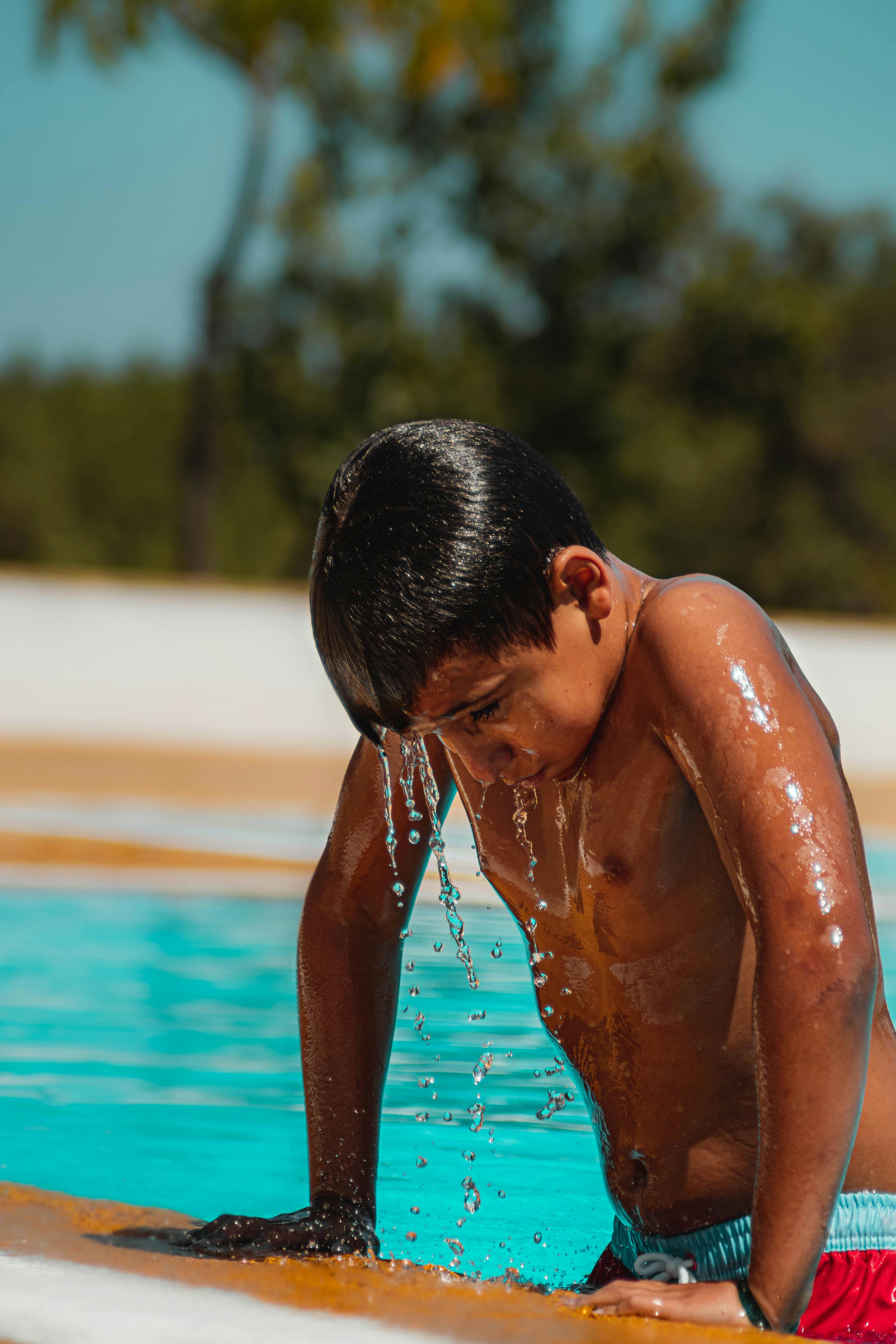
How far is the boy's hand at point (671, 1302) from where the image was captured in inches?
59.0

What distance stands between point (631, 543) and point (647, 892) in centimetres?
2808

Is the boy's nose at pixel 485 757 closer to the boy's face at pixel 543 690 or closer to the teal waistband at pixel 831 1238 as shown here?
the boy's face at pixel 543 690

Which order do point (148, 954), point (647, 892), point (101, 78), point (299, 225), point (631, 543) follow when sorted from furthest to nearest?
point (631, 543) → point (299, 225) → point (101, 78) → point (148, 954) → point (647, 892)

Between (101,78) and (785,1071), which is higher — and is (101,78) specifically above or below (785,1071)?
below

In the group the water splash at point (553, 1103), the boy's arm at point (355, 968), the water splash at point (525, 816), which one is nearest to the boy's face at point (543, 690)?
the water splash at point (525, 816)

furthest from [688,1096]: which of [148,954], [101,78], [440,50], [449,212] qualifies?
[449,212]

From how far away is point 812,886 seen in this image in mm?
1479

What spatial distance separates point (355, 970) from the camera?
2.07m

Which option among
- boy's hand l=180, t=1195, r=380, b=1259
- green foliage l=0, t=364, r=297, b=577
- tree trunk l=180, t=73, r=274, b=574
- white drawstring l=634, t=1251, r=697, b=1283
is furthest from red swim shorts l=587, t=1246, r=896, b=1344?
green foliage l=0, t=364, r=297, b=577

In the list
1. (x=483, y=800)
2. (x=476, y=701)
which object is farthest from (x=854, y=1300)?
(x=476, y=701)

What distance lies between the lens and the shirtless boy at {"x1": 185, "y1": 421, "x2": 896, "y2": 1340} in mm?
1484

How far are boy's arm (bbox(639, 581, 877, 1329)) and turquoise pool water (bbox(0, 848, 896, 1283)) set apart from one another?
988 mm

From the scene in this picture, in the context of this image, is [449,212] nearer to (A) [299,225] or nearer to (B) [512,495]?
(A) [299,225]

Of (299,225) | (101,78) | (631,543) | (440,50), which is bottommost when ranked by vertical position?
(631,543)
